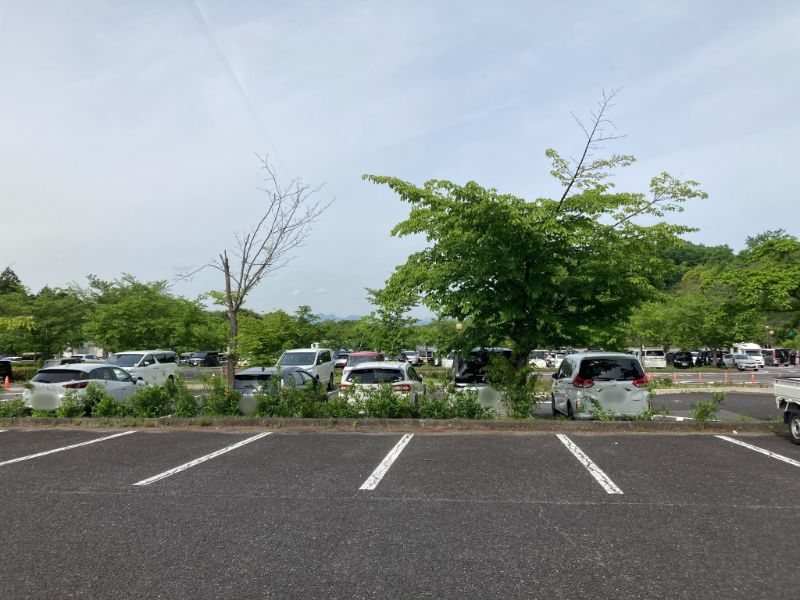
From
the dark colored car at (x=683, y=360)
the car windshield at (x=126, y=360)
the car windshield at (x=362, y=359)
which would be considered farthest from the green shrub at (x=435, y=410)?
the dark colored car at (x=683, y=360)

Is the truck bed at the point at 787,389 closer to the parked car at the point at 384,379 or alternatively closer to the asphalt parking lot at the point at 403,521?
the asphalt parking lot at the point at 403,521

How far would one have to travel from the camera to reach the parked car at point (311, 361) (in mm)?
18478

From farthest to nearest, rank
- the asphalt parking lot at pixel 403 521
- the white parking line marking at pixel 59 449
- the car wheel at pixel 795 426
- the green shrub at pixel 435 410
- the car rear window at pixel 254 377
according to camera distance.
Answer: the car rear window at pixel 254 377
the green shrub at pixel 435 410
the car wheel at pixel 795 426
the white parking line marking at pixel 59 449
the asphalt parking lot at pixel 403 521

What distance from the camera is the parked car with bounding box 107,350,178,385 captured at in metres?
19.4

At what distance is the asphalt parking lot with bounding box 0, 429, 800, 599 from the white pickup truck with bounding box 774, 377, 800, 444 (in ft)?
2.40

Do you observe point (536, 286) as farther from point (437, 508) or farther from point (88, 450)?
point (88, 450)

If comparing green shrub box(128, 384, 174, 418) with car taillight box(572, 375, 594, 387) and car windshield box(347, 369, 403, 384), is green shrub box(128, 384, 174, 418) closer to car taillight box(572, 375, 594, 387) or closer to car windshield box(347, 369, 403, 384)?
car windshield box(347, 369, 403, 384)

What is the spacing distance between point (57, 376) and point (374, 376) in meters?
6.96

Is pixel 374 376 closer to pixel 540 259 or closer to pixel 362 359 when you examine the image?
pixel 540 259

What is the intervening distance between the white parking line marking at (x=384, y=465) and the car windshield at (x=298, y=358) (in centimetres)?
1048

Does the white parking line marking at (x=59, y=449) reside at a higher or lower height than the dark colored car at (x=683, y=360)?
higher

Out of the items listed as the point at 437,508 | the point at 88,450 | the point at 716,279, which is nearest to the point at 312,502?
the point at 437,508

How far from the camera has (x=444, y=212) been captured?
1084 centimetres

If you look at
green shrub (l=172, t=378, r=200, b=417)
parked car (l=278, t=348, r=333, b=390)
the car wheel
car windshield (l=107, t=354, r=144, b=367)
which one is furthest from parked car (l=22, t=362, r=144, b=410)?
the car wheel
